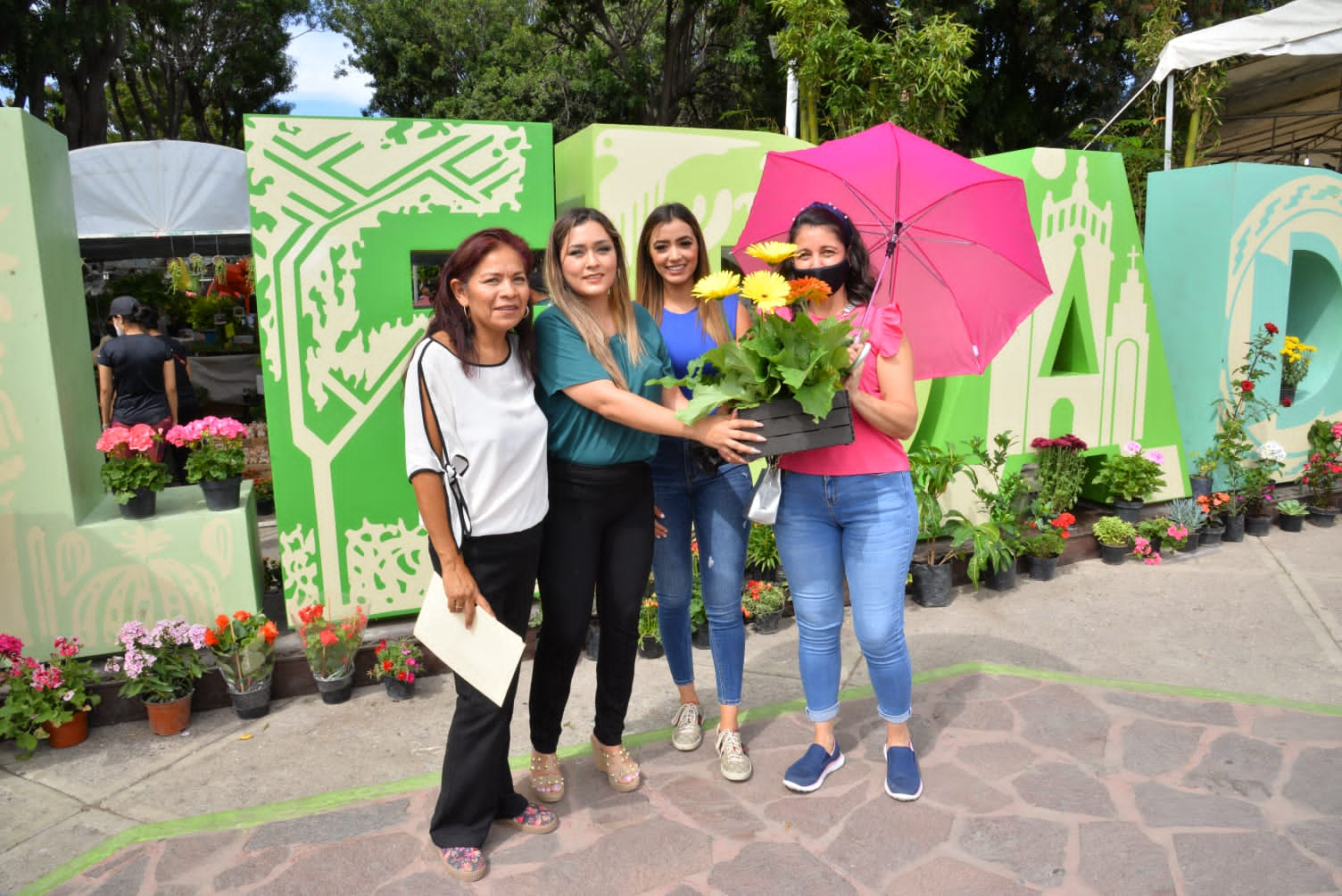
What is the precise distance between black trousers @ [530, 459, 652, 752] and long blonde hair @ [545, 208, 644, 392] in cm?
33

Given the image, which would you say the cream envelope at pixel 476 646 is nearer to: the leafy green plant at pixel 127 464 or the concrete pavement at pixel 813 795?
the concrete pavement at pixel 813 795

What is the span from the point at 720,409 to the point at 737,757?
1313 millimetres

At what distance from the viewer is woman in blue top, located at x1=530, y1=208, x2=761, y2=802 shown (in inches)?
103

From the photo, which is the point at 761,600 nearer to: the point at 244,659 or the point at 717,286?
the point at 244,659

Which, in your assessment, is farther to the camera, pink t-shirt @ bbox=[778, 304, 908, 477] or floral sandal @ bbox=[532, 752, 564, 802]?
floral sandal @ bbox=[532, 752, 564, 802]

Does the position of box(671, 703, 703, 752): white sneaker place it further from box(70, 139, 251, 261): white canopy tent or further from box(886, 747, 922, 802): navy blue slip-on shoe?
box(70, 139, 251, 261): white canopy tent

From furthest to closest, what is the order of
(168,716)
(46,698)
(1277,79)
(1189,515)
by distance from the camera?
(1277,79) < (1189,515) < (168,716) < (46,698)

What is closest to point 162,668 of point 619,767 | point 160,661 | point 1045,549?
point 160,661

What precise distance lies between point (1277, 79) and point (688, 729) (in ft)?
45.5

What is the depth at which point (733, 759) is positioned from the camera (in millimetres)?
3225

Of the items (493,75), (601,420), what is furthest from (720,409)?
(493,75)

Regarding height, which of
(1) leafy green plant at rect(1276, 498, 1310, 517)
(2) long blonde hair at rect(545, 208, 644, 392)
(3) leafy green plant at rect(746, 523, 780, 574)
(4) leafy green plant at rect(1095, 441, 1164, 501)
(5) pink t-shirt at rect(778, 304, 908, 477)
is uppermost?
(2) long blonde hair at rect(545, 208, 644, 392)

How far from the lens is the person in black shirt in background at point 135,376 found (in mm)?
6316

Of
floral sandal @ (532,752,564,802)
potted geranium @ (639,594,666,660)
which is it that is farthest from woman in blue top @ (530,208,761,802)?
potted geranium @ (639,594,666,660)
